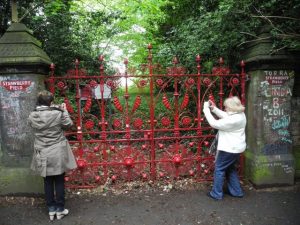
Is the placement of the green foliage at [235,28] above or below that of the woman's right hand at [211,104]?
above

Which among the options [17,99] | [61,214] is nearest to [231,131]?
[61,214]

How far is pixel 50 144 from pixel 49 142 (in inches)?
1.2

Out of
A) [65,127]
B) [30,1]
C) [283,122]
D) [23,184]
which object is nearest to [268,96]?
[283,122]

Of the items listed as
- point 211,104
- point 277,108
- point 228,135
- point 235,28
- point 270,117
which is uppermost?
point 235,28

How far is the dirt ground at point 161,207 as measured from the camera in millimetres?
3473

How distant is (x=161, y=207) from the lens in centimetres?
383

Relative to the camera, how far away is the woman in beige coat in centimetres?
335

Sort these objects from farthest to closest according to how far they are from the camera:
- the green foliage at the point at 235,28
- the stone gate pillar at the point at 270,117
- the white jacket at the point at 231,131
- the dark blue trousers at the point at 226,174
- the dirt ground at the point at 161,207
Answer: the stone gate pillar at the point at 270,117 → the green foliage at the point at 235,28 → the dark blue trousers at the point at 226,174 → the white jacket at the point at 231,131 → the dirt ground at the point at 161,207

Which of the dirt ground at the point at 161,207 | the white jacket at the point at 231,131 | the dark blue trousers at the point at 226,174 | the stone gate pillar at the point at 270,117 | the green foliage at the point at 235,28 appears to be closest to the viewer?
the dirt ground at the point at 161,207

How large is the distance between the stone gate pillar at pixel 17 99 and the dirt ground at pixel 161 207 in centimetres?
40

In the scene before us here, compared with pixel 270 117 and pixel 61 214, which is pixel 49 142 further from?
pixel 270 117

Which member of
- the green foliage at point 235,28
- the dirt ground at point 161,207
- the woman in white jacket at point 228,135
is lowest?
the dirt ground at point 161,207

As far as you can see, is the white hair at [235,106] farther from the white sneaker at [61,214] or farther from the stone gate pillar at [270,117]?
the white sneaker at [61,214]

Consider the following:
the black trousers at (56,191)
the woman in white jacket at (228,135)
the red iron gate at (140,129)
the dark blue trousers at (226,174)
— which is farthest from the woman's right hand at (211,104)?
the black trousers at (56,191)
